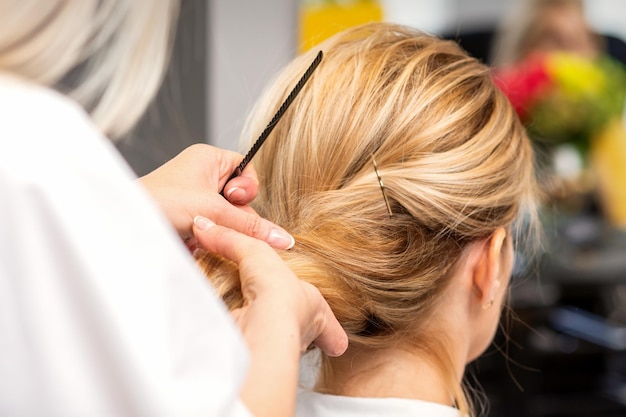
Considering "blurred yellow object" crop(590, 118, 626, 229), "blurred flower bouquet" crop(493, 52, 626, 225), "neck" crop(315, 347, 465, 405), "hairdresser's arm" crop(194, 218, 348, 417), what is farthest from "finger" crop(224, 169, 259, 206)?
"blurred yellow object" crop(590, 118, 626, 229)

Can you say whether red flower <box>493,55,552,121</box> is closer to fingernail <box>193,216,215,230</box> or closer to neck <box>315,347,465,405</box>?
neck <box>315,347,465,405</box>

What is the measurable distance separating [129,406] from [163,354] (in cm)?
4

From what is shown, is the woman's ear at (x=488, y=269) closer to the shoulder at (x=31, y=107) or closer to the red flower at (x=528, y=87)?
the shoulder at (x=31, y=107)

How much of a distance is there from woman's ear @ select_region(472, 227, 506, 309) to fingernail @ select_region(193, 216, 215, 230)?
1.21ft

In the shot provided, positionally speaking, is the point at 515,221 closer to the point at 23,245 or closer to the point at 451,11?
the point at 23,245

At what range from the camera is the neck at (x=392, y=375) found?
3.54ft

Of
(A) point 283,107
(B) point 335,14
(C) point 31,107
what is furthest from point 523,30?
(C) point 31,107

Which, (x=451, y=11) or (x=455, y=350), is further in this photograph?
(x=451, y=11)

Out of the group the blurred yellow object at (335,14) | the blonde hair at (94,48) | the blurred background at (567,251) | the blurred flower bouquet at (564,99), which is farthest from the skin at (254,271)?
the blurred flower bouquet at (564,99)

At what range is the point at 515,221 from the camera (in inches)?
46.1

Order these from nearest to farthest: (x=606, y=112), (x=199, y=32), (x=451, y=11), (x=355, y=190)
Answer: (x=355, y=190) → (x=199, y=32) → (x=606, y=112) → (x=451, y=11)

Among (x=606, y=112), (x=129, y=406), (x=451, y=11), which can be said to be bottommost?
(x=451, y=11)

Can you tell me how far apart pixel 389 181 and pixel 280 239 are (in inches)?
6.2

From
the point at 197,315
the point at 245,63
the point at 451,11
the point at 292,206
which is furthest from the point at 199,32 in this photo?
the point at 451,11
